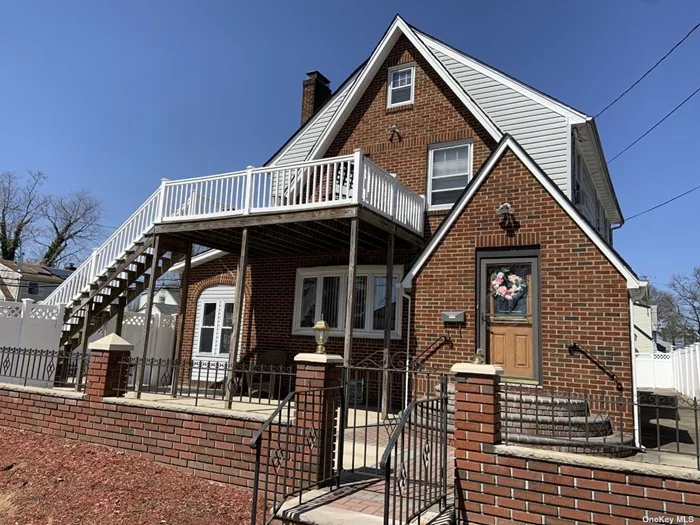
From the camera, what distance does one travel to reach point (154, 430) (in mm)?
6117

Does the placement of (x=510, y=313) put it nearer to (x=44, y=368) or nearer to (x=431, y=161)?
(x=431, y=161)

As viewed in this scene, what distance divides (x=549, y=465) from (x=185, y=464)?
408 centimetres

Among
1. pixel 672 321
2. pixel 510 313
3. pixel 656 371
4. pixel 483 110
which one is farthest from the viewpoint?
pixel 672 321

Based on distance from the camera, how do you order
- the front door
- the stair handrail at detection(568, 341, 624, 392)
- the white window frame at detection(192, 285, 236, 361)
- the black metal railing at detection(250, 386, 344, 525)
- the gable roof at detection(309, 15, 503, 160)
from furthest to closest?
1. the white window frame at detection(192, 285, 236, 361)
2. the gable roof at detection(309, 15, 503, 160)
3. the front door
4. the stair handrail at detection(568, 341, 624, 392)
5. the black metal railing at detection(250, 386, 344, 525)

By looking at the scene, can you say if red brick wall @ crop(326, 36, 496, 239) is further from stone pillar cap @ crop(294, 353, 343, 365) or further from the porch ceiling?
stone pillar cap @ crop(294, 353, 343, 365)

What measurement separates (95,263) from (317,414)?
911 centimetres

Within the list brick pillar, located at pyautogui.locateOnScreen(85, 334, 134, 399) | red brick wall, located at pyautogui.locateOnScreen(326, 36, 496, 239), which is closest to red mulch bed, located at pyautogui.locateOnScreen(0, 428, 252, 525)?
brick pillar, located at pyautogui.locateOnScreen(85, 334, 134, 399)

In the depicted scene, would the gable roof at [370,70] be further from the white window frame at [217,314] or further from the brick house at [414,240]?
the white window frame at [217,314]

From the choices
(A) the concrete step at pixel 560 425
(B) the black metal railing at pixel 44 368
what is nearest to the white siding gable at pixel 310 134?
(B) the black metal railing at pixel 44 368

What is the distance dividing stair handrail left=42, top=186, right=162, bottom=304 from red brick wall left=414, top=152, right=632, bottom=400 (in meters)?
6.64

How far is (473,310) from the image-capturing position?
9.22 meters

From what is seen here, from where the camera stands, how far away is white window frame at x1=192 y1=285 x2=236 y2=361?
14.2m

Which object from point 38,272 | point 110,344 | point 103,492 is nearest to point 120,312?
point 110,344

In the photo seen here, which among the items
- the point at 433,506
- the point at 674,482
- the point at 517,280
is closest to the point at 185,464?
the point at 433,506
